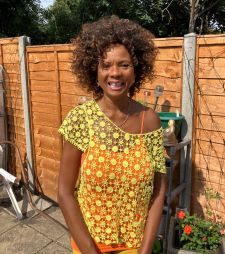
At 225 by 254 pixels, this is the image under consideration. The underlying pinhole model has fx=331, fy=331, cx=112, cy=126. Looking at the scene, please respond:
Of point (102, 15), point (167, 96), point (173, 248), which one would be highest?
point (102, 15)

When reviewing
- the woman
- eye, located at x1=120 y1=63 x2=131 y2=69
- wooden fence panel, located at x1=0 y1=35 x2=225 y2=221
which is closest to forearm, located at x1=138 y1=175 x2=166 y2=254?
the woman

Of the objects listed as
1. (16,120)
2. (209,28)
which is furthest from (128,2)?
(16,120)

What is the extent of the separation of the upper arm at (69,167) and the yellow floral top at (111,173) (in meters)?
0.03

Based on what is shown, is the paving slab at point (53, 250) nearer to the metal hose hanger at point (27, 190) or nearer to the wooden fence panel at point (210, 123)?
the metal hose hanger at point (27, 190)

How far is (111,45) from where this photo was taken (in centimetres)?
Answer: 147

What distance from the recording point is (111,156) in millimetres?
1416

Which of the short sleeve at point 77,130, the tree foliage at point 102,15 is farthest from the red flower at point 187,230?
the tree foliage at point 102,15

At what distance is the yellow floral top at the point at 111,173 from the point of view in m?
1.41

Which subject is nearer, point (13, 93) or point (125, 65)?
point (125, 65)

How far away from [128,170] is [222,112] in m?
1.51

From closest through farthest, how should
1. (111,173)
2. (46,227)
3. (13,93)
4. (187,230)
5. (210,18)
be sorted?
(111,173), (187,230), (46,227), (13,93), (210,18)

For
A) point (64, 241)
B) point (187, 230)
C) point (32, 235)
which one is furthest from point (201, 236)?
point (32, 235)

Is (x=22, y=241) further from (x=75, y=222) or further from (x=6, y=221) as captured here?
(x=75, y=222)

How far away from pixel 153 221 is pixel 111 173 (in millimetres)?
357
